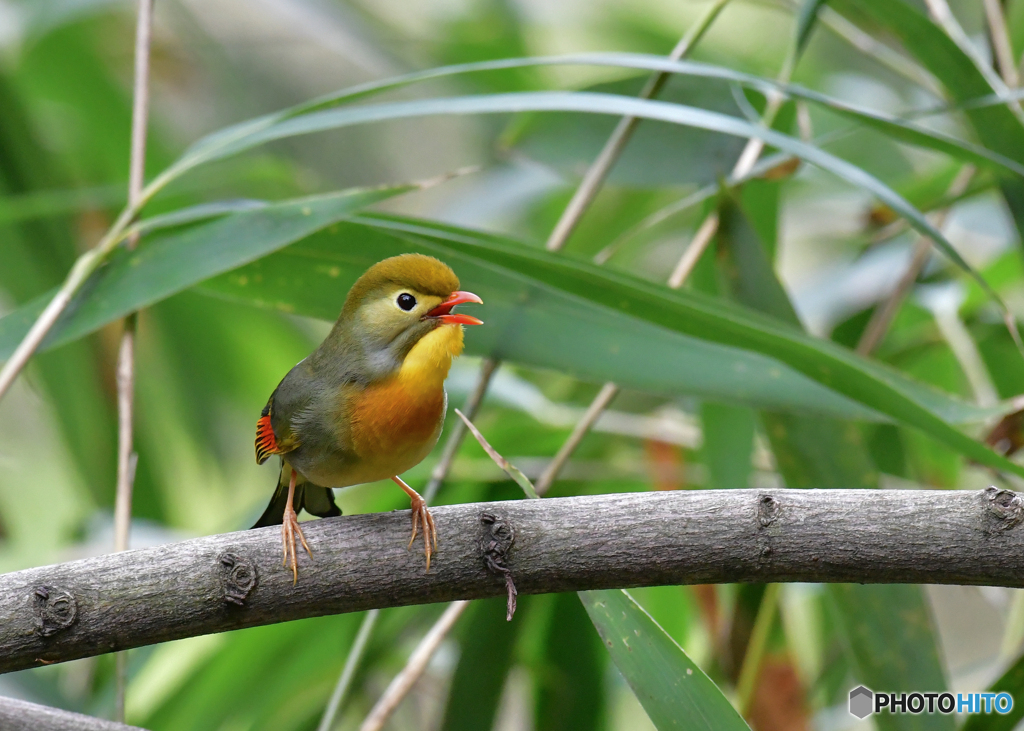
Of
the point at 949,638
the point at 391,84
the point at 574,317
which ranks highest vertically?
the point at 949,638

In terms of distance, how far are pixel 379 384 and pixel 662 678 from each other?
2.58ft

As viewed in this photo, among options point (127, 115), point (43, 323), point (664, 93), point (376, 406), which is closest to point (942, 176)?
point (664, 93)

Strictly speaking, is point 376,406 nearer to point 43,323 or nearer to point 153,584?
point 153,584

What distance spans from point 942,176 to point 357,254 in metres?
2.24

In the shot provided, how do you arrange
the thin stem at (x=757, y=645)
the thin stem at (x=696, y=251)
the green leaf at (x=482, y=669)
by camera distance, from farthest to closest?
the green leaf at (x=482, y=669)
the thin stem at (x=757, y=645)
the thin stem at (x=696, y=251)

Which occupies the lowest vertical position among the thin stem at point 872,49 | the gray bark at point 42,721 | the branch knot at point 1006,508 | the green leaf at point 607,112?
the gray bark at point 42,721

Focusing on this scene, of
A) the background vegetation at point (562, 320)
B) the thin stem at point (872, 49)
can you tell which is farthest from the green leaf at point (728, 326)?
the thin stem at point (872, 49)

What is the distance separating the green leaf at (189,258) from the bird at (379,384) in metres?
0.20

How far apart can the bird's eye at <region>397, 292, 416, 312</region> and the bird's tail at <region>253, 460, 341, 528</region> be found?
0.50m

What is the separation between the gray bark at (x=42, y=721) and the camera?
1.45 meters

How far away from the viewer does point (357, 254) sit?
7.49 ft

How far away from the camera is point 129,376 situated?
84.6 inches

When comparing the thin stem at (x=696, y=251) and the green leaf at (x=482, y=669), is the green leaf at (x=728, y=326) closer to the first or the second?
the thin stem at (x=696, y=251)

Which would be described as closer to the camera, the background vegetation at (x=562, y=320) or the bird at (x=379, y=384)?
the bird at (x=379, y=384)
